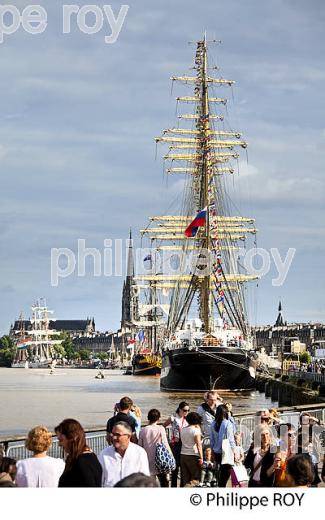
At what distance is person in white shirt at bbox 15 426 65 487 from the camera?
7414 millimetres

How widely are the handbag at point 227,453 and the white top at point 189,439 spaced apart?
0.32 meters

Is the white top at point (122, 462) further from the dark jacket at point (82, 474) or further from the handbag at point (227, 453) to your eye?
the handbag at point (227, 453)

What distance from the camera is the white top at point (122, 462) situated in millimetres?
7773

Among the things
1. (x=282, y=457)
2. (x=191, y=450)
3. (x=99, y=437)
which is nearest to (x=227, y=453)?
(x=191, y=450)

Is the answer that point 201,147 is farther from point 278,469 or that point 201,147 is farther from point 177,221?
point 278,469

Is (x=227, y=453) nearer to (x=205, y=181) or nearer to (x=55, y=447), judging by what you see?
(x=55, y=447)

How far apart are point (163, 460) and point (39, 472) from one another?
3438 millimetres

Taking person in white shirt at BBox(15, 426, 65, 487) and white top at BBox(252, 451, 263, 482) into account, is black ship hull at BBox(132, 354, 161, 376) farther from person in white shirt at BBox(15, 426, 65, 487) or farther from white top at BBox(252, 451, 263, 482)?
person in white shirt at BBox(15, 426, 65, 487)

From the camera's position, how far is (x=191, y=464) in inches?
459

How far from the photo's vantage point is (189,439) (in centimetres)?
1159

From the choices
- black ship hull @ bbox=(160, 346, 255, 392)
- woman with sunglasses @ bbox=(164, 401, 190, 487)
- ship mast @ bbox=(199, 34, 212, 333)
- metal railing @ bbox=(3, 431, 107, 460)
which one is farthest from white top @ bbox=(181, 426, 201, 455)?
ship mast @ bbox=(199, 34, 212, 333)

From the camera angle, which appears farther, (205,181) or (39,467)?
(205,181)

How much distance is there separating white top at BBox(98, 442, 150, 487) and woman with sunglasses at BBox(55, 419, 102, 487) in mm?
402
